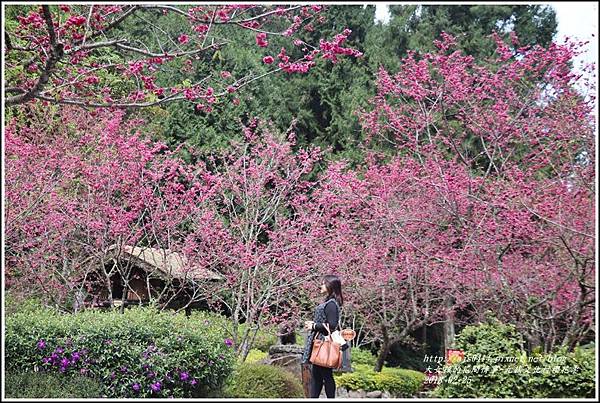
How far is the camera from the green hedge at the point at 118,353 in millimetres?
4844

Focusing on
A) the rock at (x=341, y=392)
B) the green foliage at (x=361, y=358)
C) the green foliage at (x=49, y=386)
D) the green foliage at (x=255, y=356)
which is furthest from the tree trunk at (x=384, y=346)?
the green foliage at (x=49, y=386)

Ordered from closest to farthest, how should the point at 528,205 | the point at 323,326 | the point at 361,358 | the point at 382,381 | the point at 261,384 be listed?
1. the point at 323,326
2. the point at 528,205
3. the point at 261,384
4. the point at 382,381
5. the point at 361,358

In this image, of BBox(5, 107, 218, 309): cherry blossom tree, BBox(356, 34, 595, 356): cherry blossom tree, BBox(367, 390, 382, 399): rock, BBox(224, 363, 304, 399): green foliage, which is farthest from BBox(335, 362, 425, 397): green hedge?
BBox(5, 107, 218, 309): cherry blossom tree

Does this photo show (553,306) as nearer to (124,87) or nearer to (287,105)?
(124,87)

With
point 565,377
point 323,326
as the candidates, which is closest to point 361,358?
point 565,377

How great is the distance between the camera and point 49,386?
466cm

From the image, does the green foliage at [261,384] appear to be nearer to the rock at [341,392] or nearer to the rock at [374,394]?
the rock at [341,392]

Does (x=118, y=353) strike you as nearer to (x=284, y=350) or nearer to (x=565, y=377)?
(x=284, y=350)

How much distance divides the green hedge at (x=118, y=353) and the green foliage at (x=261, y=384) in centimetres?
43

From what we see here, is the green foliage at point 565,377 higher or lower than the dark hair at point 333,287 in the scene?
lower

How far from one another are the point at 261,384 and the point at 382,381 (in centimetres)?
348

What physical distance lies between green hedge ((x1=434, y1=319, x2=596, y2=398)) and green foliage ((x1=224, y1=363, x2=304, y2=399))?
154cm

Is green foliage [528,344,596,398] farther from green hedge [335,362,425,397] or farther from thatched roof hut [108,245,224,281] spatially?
green hedge [335,362,425,397]

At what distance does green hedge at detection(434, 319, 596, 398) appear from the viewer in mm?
4285
